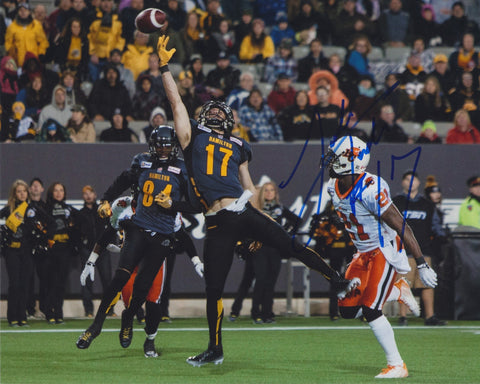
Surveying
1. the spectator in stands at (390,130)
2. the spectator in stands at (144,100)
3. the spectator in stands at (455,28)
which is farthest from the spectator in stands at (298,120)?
the spectator in stands at (455,28)

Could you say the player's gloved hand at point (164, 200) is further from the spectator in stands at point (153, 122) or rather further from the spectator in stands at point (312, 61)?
the spectator in stands at point (312, 61)

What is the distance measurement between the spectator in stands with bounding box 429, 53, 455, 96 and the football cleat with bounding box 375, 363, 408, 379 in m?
11.6

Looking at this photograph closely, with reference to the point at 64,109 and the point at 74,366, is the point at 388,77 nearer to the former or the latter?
the point at 64,109

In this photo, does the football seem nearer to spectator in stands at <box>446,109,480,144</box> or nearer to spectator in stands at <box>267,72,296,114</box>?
spectator in stands at <box>267,72,296,114</box>

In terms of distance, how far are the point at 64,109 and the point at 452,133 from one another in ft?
21.9

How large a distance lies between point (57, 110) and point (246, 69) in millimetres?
4335

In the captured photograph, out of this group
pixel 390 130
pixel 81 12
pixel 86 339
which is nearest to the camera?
pixel 86 339

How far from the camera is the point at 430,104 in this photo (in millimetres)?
18203

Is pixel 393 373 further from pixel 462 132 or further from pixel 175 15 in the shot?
pixel 175 15

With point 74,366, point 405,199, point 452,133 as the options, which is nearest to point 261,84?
point 452,133

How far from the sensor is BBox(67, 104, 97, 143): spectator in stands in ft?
52.1

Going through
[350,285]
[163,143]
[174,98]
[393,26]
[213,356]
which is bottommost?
[213,356]

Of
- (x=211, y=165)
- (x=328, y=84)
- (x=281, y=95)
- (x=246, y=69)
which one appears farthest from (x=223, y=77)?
(x=211, y=165)

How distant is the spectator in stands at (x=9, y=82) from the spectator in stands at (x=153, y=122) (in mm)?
2394
